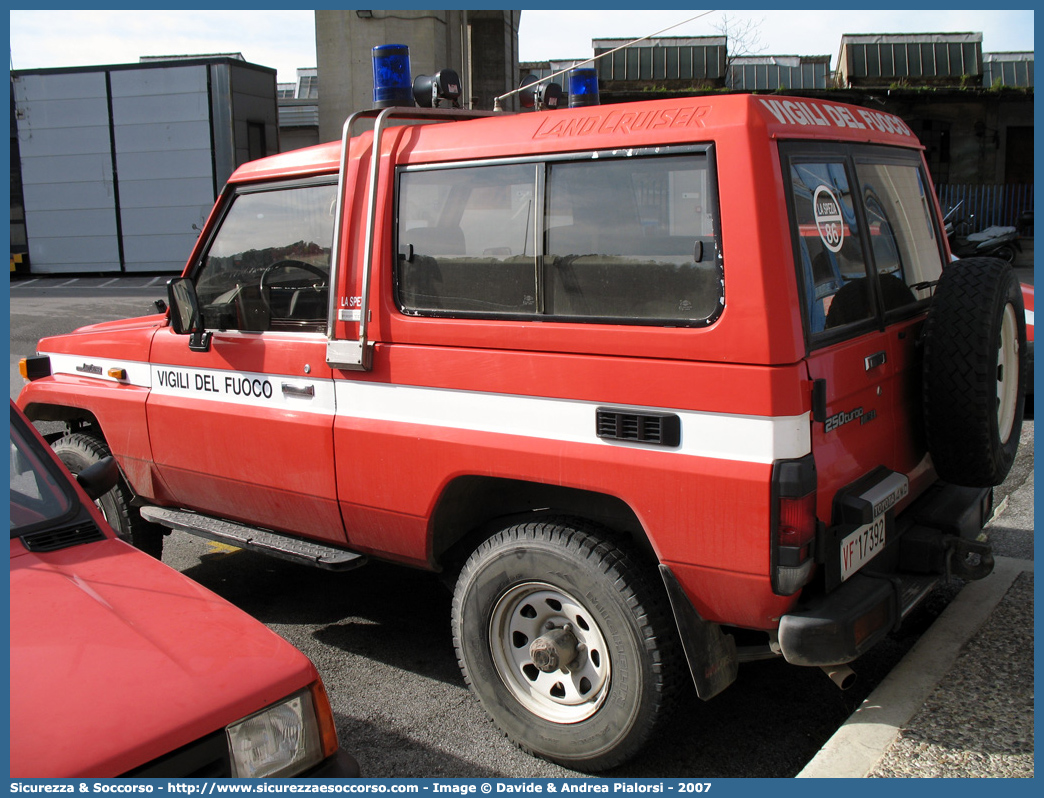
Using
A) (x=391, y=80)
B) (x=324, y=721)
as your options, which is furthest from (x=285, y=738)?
(x=391, y=80)

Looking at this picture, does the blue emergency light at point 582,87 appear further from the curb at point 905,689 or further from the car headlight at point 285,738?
the car headlight at point 285,738

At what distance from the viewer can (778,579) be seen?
2637 mm

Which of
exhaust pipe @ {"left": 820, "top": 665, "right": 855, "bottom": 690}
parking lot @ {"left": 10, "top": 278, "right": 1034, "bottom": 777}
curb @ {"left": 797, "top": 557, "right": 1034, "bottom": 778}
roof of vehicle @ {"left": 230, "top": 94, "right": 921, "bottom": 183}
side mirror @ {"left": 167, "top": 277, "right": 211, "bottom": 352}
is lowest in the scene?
parking lot @ {"left": 10, "top": 278, "right": 1034, "bottom": 777}

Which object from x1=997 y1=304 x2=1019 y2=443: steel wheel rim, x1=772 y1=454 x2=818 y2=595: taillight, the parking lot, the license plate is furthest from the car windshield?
x1=997 y1=304 x2=1019 y2=443: steel wheel rim

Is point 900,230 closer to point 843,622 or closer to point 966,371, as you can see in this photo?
point 966,371

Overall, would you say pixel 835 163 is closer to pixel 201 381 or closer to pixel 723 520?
pixel 723 520

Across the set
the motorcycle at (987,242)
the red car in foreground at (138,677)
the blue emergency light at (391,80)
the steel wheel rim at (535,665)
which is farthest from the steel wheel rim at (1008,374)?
the motorcycle at (987,242)

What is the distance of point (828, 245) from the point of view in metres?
2.92

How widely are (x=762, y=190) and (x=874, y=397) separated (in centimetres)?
87

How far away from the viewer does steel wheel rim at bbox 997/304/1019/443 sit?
3.43 m

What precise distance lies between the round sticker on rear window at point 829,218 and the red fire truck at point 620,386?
2cm

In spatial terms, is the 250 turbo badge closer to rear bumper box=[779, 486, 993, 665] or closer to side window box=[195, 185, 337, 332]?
rear bumper box=[779, 486, 993, 665]

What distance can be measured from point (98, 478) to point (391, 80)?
202cm

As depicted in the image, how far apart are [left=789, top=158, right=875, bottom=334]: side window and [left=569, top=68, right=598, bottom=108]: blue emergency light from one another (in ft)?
5.00
